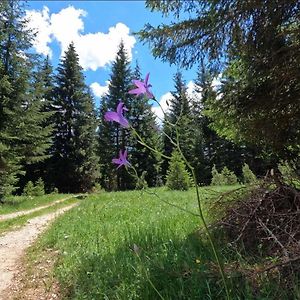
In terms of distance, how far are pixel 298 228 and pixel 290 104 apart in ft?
8.12

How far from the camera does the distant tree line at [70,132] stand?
18672 millimetres

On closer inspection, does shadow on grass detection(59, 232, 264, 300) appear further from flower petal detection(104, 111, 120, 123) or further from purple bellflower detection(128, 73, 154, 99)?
purple bellflower detection(128, 73, 154, 99)

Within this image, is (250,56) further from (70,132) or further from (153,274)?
(70,132)

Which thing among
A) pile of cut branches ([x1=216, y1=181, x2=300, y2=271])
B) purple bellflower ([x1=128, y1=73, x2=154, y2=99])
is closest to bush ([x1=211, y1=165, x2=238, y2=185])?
pile of cut branches ([x1=216, y1=181, x2=300, y2=271])

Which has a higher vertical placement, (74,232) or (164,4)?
(164,4)

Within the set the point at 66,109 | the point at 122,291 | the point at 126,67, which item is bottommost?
the point at 122,291

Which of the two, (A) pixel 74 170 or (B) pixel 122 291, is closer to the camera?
(B) pixel 122 291

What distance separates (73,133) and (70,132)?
597 millimetres

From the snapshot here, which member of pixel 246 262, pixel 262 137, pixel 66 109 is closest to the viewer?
pixel 246 262

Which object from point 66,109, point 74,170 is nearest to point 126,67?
point 66,109

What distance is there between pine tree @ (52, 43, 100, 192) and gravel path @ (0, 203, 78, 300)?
2418 centimetres

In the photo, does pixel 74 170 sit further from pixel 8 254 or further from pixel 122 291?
pixel 122 291

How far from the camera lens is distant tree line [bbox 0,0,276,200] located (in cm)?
1867

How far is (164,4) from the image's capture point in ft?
18.2
